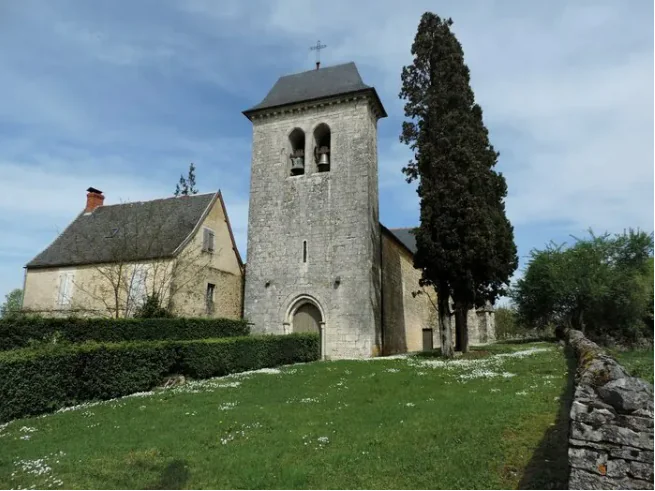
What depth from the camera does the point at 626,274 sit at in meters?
24.5

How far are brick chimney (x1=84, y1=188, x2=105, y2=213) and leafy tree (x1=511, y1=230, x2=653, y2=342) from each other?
25.9 meters

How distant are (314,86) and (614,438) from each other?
23.1 meters

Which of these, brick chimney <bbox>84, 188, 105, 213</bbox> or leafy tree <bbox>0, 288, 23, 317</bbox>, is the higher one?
brick chimney <bbox>84, 188, 105, 213</bbox>

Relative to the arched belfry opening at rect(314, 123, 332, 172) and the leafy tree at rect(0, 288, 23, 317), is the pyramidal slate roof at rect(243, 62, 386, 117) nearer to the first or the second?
the arched belfry opening at rect(314, 123, 332, 172)

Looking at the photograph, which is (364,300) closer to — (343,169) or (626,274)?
(343,169)

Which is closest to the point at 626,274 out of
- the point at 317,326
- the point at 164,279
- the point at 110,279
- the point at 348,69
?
the point at 317,326

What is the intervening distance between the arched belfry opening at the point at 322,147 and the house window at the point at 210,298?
8.18 m

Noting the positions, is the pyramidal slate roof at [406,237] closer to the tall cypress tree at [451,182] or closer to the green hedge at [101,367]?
the tall cypress tree at [451,182]

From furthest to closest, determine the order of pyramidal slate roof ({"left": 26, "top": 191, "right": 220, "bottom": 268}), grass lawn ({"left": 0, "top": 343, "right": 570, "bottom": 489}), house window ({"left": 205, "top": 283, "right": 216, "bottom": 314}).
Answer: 1. house window ({"left": 205, "top": 283, "right": 216, "bottom": 314})
2. pyramidal slate roof ({"left": 26, "top": 191, "right": 220, "bottom": 268})
3. grass lawn ({"left": 0, "top": 343, "right": 570, "bottom": 489})

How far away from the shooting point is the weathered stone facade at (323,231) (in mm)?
21031

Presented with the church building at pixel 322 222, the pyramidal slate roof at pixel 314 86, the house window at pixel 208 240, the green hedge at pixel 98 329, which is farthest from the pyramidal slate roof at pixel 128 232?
the pyramidal slate roof at pixel 314 86

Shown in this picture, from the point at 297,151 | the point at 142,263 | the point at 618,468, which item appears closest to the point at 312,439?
the point at 618,468

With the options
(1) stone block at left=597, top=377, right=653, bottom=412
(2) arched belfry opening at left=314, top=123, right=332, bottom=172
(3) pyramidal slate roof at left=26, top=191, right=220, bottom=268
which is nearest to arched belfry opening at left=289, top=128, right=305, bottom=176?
(2) arched belfry opening at left=314, top=123, right=332, bottom=172

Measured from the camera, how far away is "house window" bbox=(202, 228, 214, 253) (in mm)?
23781
